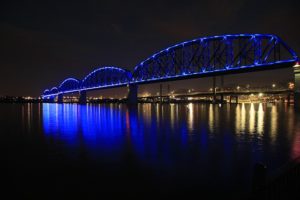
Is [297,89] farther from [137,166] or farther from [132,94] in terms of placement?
[132,94]

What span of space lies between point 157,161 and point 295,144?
28.5ft

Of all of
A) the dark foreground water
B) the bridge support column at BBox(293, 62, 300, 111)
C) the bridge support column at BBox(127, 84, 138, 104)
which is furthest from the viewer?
the bridge support column at BBox(127, 84, 138, 104)

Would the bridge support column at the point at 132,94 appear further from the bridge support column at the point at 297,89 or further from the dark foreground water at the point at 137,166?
the dark foreground water at the point at 137,166

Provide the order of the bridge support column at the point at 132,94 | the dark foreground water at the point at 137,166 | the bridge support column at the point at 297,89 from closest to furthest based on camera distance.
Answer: the dark foreground water at the point at 137,166 < the bridge support column at the point at 297,89 < the bridge support column at the point at 132,94

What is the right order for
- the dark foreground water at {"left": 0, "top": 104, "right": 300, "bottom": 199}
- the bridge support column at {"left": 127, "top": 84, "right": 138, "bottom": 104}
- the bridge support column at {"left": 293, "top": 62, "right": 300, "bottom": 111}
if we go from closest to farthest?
the dark foreground water at {"left": 0, "top": 104, "right": 300, "bottom": 199} < the bridge support column at {"left": 293, "top": 62, "right": 300, "bottom": 111} < the bridge support column at {"left": 127, "top": 84, "right": 138, "bottom": 104}

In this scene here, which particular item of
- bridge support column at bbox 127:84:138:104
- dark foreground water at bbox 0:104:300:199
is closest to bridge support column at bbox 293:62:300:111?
dark foreground water at bbox 0:104:300:199

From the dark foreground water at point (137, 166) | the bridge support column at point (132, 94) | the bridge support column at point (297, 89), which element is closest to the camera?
the dark foreground water at point (137, 166)

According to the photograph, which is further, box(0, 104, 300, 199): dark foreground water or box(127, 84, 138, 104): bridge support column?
box(127, 84, 138, 104): bridge support column

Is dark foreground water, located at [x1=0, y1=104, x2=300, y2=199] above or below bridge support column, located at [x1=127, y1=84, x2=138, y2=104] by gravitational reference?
below

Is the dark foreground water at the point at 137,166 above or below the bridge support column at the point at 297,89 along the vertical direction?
below

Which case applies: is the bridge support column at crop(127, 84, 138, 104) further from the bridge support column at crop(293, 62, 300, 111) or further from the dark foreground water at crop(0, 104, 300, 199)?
the dark foreground water at crop(0, 104, 300, 199)

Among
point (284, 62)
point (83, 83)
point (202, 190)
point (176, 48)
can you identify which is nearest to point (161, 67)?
point (176, 48)

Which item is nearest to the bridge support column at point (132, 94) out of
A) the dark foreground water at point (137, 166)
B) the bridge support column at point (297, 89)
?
the bridge support column at point (297, 89)

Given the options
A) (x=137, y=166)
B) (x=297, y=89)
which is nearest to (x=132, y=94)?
(x=297, y=89)
